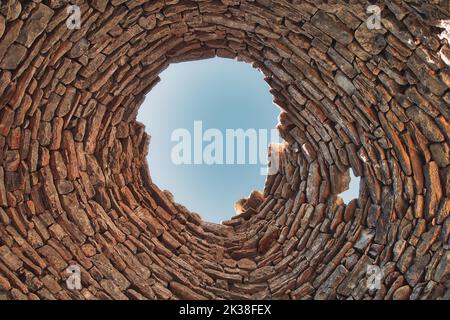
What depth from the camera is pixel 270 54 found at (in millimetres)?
9922

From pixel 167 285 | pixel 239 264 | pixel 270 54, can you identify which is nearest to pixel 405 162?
pixel 270 54

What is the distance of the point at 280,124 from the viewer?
441 inches

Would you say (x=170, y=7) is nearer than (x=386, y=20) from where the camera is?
No

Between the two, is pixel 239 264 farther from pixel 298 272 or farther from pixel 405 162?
pixel 405 162

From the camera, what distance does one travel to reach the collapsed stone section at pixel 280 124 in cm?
844

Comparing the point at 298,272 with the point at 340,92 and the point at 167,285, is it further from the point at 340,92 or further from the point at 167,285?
the point at 340,92

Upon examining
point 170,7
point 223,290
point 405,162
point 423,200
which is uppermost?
point 170,7

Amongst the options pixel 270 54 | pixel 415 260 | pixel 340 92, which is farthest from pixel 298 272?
pixel 270 54

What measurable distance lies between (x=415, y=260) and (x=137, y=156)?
5439 millimetres

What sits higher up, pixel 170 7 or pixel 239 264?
pixel 170 7

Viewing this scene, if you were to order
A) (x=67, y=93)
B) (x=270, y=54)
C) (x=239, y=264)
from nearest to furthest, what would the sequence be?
(x=67, y=93) → (x=270, y=54) → (x=239, y=264)

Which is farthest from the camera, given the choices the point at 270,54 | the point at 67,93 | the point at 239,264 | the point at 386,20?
the point at 239,264

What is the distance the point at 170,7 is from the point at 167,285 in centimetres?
468

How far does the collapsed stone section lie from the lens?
27.7 feet
